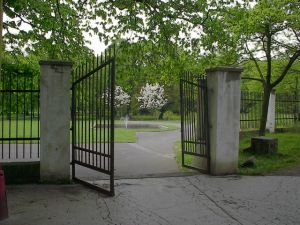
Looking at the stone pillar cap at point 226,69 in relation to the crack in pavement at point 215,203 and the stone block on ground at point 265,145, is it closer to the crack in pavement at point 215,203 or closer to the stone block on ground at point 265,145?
the crack in pavement at point 215,203

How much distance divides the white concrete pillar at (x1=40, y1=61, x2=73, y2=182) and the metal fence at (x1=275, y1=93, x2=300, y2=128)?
47.8ft

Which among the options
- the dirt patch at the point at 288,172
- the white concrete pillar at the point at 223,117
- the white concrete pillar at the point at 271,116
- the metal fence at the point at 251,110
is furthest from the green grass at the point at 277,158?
the white concrete pillar at the point at 271,116

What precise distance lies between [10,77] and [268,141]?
347 inches

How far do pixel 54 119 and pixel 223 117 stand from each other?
421 centimetres

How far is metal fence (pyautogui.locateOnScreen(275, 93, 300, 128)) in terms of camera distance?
20797 millimetres

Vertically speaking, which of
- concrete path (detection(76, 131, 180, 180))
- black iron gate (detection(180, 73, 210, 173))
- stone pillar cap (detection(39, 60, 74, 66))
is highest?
stone pillar cap (detection(39, 60, 74, 66))

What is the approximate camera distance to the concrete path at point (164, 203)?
6.41 meters

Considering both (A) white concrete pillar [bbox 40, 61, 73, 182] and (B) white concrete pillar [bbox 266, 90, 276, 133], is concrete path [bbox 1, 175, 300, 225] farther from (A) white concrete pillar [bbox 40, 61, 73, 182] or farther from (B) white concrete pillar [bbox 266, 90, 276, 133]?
(B) white concrete pillar [bbox 266, 90, 276, 133]

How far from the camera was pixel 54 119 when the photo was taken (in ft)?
28.5

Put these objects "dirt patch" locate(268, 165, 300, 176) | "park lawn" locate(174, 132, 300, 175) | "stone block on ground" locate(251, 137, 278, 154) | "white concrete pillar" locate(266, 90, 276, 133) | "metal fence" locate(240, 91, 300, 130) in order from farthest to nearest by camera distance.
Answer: "white concrete pillar" locate(266, 90, 276, 133) < "metal fence" locate(240, 91, 300, 130) < "stone block on ground" locate(251, 137, 278, 154) < "park lawn" locate(174, 132, 300, 175) < "dirt patch" locate(268, 165, 300, 176)

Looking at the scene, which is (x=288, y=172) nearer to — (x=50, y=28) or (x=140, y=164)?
(x=140, y=164)

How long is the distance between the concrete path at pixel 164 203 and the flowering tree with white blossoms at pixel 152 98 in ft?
144

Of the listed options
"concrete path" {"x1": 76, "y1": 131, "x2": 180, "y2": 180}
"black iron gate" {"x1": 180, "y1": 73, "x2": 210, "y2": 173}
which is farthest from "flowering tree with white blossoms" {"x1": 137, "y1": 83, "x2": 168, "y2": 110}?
"black iron gate" {"x1": 180, "y1": 73, "x2": 210, "y2": 173}

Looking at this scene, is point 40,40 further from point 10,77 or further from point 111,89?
point 111,89
